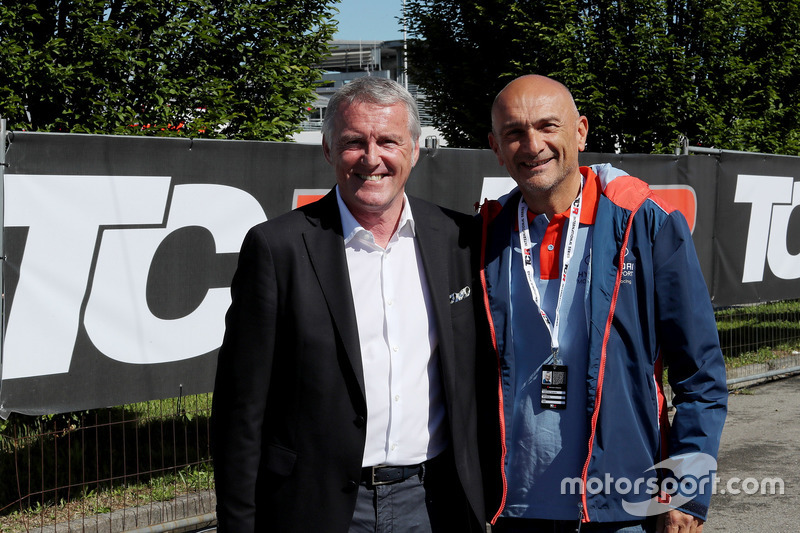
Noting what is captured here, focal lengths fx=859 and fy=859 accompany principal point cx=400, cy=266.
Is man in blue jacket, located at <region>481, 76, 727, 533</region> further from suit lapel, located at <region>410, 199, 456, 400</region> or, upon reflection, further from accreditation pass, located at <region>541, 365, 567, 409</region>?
suit lapel, located at <region>410, 199, 456, 400</region>

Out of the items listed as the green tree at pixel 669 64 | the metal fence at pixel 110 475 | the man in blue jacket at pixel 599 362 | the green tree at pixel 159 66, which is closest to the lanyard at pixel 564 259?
the man in blue jacket at pixel 599 362

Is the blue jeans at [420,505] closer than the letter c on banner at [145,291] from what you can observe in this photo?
Yes

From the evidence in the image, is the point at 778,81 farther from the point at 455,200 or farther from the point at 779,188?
the point at 455,200

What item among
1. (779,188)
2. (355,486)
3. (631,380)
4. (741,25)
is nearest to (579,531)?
(631,380)

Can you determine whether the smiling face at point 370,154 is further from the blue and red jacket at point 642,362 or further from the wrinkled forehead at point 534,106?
the blue and red jacket at point 642,362

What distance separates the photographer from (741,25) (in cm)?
1442

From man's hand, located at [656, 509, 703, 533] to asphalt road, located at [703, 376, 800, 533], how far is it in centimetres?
330

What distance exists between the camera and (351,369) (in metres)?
2.53

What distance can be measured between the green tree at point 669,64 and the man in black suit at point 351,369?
→ 497 inches

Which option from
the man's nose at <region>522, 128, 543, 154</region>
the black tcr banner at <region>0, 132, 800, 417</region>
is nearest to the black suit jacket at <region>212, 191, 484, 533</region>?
the man's nose at <region>522, 128, 543, 154</region>

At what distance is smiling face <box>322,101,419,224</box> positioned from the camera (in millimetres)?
2676

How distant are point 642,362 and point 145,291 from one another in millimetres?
3458

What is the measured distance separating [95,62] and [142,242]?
98.5 inches

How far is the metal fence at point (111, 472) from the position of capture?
18.1 ft
